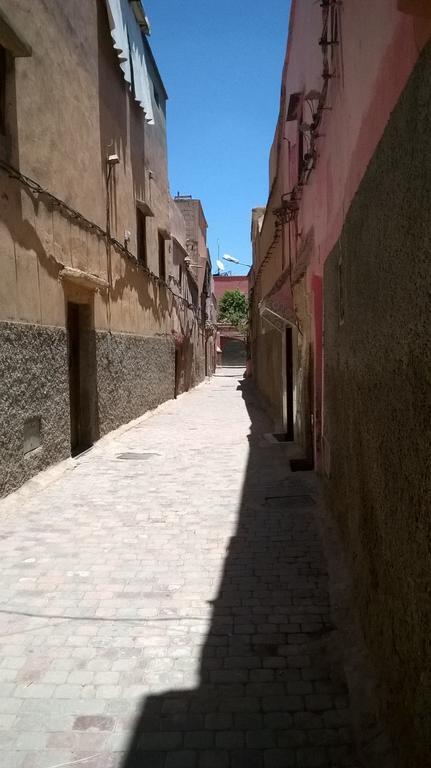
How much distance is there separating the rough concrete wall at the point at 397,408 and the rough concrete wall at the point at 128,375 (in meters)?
7.02

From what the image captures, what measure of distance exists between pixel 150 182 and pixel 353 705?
13.1 meters

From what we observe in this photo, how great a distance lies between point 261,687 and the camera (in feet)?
9.23

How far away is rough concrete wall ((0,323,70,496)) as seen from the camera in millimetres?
5906

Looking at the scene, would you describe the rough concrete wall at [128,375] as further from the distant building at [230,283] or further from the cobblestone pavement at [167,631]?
the distant building at [230,283]

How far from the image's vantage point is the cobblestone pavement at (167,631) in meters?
2.44

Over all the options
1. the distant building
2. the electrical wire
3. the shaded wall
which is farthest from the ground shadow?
the distant building

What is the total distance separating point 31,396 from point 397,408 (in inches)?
207

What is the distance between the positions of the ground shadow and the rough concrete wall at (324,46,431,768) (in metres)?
0.35

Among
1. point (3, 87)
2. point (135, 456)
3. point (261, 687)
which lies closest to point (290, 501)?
point (261, 687)

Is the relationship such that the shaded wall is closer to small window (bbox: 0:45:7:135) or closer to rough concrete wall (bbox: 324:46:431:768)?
small window (bbox: 0:45:7:135)

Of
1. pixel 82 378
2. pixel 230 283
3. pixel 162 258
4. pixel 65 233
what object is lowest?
pixel 82 378

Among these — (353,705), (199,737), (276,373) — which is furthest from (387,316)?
(276,373)

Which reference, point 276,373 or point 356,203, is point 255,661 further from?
point 276,373

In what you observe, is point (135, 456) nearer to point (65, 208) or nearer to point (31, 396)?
point (31, 396)
